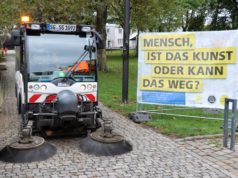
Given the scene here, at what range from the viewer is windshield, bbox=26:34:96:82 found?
26.1 ft

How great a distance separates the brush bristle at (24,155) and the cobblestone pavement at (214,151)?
9.19ft

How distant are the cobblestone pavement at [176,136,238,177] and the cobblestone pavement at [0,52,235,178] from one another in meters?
0.14

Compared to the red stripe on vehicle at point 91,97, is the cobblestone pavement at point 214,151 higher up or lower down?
lower down

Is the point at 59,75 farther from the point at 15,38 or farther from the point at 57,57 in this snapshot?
the point at 15,38

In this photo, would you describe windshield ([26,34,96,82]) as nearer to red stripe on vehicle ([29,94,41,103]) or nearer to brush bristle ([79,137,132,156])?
red stripe on vehicle ([29,94,41,103])

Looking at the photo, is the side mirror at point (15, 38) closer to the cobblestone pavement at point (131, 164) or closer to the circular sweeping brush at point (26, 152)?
the cobblestone pavement at point (131, 164)

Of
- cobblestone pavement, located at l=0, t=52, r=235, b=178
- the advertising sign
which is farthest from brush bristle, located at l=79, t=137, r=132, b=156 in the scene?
the advertising sign

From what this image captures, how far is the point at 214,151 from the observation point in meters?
7.48

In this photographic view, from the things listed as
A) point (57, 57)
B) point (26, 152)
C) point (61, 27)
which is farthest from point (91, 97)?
point (26, 152)

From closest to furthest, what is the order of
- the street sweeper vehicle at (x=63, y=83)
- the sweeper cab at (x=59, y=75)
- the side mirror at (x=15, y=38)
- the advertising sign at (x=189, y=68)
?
the street sweeper vehicle at (x=63, y=83), the sweeper cab at (x=59, y=75), the side mirror at (x=15, y=38), the advertising sign at (x=189, y=68)

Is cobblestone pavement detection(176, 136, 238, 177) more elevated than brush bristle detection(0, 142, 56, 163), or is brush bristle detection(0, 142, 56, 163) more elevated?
brush bristle detection(0, 142, 56, 163)

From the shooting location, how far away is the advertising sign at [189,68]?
29.3 ft

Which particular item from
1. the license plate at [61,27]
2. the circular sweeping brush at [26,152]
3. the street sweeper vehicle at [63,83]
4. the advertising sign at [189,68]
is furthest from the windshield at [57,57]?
the advertising sign at [189,68]

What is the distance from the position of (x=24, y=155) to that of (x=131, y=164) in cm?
185
